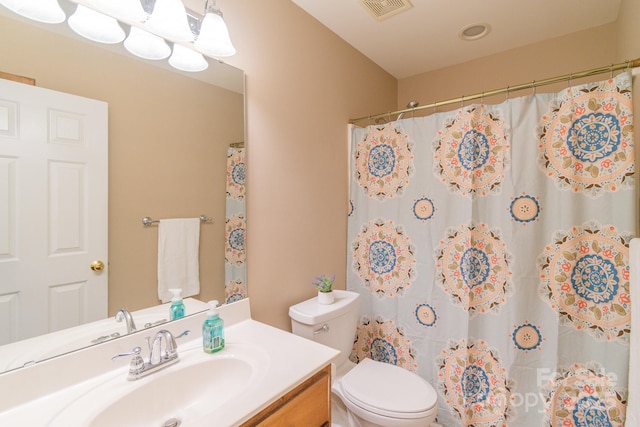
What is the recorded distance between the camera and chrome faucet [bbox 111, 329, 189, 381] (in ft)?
2.86

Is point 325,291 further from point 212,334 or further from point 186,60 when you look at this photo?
point 186,60

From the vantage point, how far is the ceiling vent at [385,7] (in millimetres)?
1567

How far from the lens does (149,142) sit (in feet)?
3.43

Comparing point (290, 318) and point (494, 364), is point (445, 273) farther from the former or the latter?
point (290, 318)

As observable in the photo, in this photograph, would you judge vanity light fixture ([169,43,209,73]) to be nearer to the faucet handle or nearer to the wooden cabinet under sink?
the faucet handle

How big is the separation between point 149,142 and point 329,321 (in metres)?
1.15

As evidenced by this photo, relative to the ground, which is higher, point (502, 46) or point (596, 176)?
point (502, 46)

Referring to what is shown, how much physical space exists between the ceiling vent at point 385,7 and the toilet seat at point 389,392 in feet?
6.58

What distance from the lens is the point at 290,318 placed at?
5.10 feet

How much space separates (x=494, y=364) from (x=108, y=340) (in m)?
1.76

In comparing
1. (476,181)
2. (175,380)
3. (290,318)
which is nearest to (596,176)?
(476,181)

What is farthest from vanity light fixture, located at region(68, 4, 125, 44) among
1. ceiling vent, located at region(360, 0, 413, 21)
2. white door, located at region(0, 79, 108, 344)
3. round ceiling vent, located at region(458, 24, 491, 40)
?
round ceiling vent, located at region(458, 24, 491, 40)

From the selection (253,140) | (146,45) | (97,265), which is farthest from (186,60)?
(97,265)

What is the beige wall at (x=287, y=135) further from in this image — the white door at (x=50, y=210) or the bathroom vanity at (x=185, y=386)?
the bathroom vanity at (x=185, y=386)
